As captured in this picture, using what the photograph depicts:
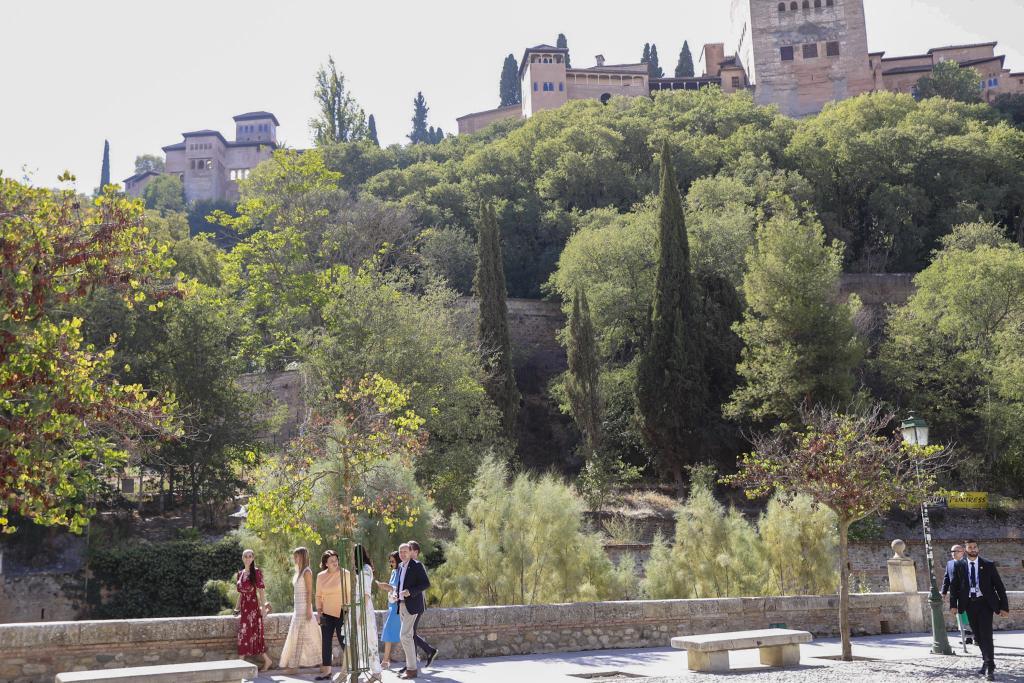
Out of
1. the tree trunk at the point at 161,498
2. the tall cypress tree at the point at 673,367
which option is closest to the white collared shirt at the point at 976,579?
the tall cypress tree at the point at 673,367

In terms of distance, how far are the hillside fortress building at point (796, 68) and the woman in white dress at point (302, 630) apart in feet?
236

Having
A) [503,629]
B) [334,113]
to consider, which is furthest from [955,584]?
[334,113]

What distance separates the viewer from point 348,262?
4178cm

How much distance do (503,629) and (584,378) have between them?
20.3 meters

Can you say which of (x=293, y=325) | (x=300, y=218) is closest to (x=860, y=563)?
(x=293, y=325)

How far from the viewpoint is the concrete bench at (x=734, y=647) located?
11.0m

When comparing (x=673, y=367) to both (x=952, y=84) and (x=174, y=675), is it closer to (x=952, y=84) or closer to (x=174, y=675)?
(x=174, y=675)

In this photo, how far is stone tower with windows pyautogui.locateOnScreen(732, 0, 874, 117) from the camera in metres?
76.2

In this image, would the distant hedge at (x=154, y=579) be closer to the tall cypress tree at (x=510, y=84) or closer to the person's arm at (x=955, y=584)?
the person's arm at (x=955, y=584)

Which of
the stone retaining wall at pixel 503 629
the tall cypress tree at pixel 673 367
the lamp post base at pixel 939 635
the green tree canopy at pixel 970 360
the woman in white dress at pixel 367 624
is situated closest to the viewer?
the woman in white dress at pixel 367 624

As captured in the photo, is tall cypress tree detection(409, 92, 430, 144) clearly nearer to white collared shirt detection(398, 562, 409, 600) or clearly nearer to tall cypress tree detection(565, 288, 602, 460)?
tall cypress tree detection(565, 288, 602, 460)

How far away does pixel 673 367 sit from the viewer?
32844 millimetres

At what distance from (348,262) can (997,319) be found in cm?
2456

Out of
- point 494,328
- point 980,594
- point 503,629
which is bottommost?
point 503,629
